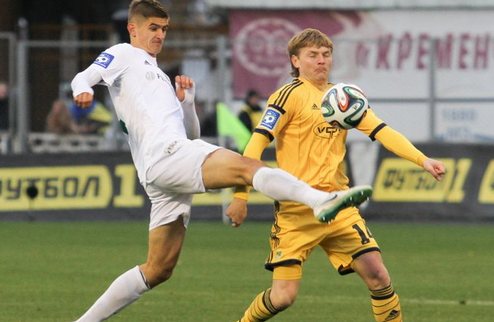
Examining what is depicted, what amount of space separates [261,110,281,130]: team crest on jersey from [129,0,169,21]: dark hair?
3.12ft

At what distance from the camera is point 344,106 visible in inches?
372

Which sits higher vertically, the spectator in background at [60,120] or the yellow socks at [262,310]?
the yellow socks at [262,310]

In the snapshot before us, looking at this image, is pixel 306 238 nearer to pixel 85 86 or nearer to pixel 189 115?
pixel 189 115

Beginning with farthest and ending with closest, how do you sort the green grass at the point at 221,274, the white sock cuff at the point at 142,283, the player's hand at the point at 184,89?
the green grass at the point at 221,274, the player's hand at the point at 184,89, the white sock cuff at the point at 142,283

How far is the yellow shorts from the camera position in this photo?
973 cm

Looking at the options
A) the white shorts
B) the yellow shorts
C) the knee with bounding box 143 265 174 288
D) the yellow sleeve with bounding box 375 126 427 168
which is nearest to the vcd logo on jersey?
the white shorts

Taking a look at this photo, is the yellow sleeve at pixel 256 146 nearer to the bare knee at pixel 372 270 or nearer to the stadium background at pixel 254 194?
the bare knee at pixel 372 270

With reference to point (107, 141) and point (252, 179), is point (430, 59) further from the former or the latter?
point (252, 179)

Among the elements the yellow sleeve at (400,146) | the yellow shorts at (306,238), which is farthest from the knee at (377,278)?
the yellow sleeve at (400,146)

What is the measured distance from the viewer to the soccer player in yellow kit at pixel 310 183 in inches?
382

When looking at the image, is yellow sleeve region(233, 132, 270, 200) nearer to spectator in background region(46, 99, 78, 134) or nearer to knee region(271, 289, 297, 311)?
knee region(271, 289, 297, 311)

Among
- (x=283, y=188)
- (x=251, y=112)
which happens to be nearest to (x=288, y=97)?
(x=283, y=188)

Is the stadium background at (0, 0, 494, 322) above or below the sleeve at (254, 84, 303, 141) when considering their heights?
below

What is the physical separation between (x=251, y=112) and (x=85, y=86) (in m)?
13.4
